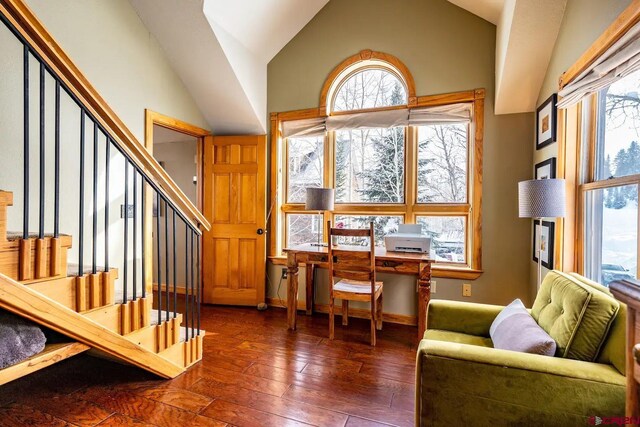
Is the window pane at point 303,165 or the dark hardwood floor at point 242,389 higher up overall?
the window pane at point 303,165

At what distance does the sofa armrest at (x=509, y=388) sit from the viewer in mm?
1137

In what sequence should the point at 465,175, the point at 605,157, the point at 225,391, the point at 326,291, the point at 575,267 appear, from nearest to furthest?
the point at 605,157 → the point at 225,391 → the point at 575,267 → the point at 465,175 → the point at 326,291

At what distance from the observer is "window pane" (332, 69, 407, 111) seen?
127 inches

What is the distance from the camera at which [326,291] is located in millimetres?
3430

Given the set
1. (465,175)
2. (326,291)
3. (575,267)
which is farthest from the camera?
(326,291)

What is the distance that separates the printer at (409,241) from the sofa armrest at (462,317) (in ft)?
2.60

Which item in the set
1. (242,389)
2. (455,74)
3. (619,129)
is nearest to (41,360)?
(242,389)

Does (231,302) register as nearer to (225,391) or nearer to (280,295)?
(280,295)

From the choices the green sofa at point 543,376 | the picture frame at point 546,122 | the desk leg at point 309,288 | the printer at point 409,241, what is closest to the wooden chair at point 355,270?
the printer at point 409,241

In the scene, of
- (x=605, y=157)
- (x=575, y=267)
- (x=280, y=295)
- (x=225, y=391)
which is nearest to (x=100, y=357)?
(x=225, y=391)

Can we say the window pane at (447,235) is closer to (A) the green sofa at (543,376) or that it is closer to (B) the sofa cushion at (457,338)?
(B) the sofa cushion at (457,338)

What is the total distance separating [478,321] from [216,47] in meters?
3.13

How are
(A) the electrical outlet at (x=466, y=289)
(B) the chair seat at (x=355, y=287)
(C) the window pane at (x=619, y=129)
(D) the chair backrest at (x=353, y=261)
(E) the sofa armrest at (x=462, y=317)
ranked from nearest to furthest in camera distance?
1. (C) the window pane at (x=619, y=129)
2. (E) the sofa armrest at (x=462, y=317)
3. (D) the chair backrest at (x=353, y=261)
4. (B) the chair seat at (x=355, y=287)
5. (A) the electrical outlet at (x=466, y=289)

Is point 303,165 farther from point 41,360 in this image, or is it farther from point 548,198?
point 41,360
